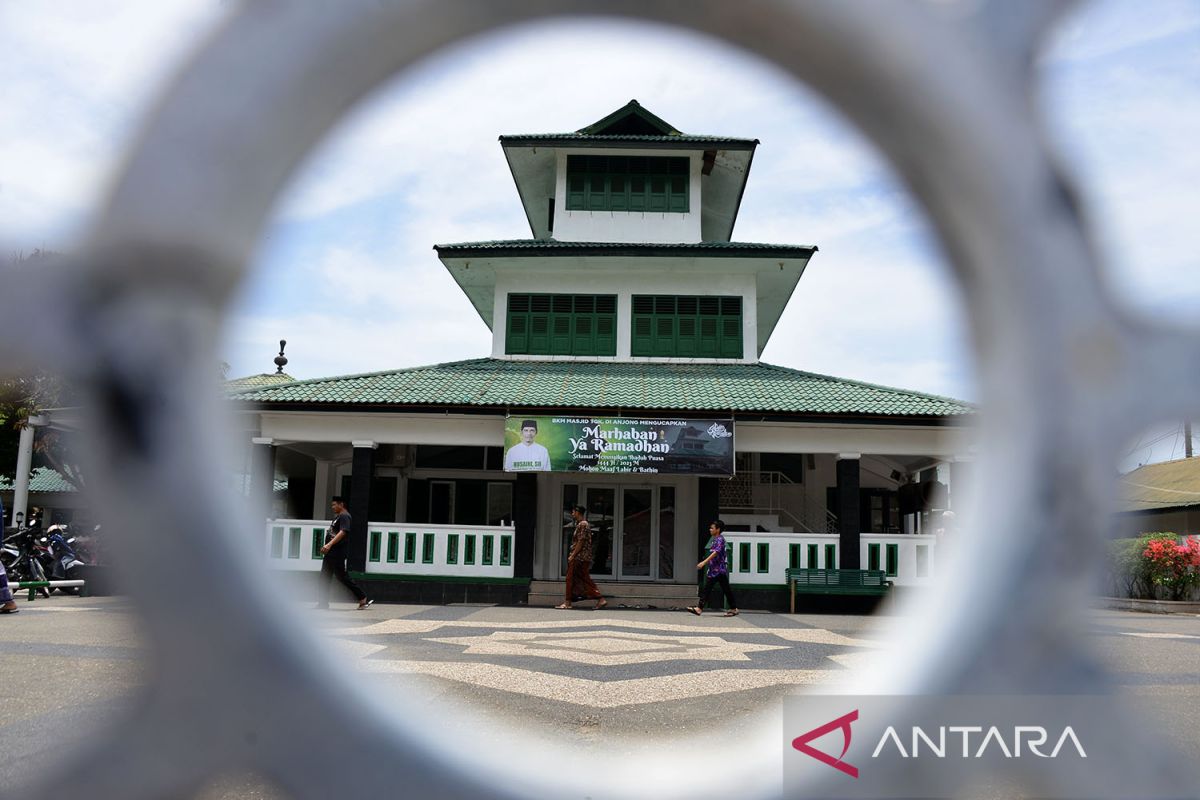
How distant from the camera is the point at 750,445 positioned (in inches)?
588

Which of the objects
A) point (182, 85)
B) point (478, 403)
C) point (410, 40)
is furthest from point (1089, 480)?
point (478, 403)

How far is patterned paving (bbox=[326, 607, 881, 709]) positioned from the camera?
5.40 m

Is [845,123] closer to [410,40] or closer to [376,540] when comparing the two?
[410,40]

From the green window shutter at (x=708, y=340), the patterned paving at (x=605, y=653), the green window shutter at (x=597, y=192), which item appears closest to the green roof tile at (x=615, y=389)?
the green window shutter at (x=708, y=340)

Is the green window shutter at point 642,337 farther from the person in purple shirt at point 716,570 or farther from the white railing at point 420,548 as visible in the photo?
the person in purple shirt at point 716,570

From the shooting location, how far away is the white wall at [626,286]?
16969 mm

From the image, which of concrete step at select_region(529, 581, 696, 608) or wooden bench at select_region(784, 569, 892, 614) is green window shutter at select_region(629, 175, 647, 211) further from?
wooden bench at select_region(784, 569, 892, 614)

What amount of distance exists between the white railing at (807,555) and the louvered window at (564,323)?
4734 mm

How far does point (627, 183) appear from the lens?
1798 centimetres

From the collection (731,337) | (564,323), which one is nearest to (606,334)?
(564,323)

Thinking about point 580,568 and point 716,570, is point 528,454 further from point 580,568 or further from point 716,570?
point 716,570

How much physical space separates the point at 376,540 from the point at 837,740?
14.7 meters

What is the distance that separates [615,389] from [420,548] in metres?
4.10

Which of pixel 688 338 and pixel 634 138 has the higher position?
pixel 634 138
